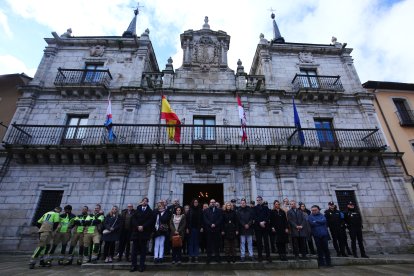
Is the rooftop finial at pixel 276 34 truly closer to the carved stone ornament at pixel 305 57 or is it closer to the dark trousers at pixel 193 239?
the carved stone ornament at pixel 305 57

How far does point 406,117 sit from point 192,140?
12.3 m

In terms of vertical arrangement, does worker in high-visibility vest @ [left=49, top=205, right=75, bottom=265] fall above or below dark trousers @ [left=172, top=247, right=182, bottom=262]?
above

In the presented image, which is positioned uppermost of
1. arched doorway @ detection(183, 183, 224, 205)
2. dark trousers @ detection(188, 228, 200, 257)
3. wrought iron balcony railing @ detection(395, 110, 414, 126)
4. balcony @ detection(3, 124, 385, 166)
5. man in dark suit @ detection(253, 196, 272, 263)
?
wrought iron balcony railing @ detection(395, 110, 414, 126)

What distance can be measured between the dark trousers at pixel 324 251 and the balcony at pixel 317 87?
8510mm

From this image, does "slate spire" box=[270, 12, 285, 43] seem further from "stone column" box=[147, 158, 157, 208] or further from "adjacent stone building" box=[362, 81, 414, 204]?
"stone column" box=[147, 158, 157, 208]

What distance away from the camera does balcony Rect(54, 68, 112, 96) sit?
12203 millimetres

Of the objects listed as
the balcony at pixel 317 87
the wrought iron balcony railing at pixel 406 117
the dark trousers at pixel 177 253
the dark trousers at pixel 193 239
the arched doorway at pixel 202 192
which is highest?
the balcony at pixel 317 87

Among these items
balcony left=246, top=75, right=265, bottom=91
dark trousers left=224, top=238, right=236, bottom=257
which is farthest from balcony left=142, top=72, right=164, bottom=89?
dark trousers left=224, top=238, right=236, bottom=257

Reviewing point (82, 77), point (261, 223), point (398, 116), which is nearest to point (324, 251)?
point (261, 223)

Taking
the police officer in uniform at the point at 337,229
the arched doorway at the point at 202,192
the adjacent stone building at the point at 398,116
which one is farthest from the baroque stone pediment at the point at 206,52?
the police officer in uniform at the point at 337,229

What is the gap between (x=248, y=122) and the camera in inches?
475

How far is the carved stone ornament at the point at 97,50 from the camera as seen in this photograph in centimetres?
1405

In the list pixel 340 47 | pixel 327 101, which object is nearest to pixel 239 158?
pixel 327 101

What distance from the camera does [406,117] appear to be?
12.9 meters
